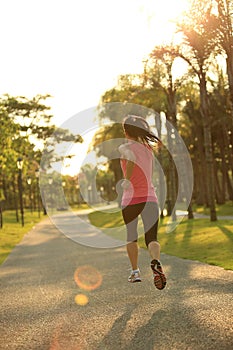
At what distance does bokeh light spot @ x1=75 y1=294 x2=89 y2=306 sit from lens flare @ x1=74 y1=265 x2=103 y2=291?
0.61 metres

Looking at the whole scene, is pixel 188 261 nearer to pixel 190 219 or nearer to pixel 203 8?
pixel 203 8

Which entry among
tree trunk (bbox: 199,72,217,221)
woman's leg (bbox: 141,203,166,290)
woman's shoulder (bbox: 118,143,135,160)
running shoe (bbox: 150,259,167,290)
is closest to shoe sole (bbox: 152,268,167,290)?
running shoe (bbox: 150,259,167,290)

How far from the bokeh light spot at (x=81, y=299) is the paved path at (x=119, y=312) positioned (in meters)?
0.06

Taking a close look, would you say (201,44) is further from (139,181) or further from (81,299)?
(81,299)

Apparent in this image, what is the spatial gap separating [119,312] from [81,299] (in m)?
1.30

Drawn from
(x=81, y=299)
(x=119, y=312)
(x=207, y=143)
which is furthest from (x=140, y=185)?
(x=207, y=143)

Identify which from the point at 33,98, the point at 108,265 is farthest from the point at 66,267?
the point at 33,98

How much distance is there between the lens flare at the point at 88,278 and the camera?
857cm

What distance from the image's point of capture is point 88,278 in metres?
9.66

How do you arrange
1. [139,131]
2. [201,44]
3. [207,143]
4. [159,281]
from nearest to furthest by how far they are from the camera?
1. [159,281]
2. [139,131]
3. [201,44]
4. [207,143]

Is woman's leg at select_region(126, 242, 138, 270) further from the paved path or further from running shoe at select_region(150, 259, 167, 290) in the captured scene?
running shoe at select_region(150, 259, 167, 290)

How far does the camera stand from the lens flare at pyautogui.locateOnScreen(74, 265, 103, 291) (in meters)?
8.57

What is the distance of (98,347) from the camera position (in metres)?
4.61

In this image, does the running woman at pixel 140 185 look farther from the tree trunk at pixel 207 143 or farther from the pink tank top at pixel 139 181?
the tree trunk at pixel 207 143
